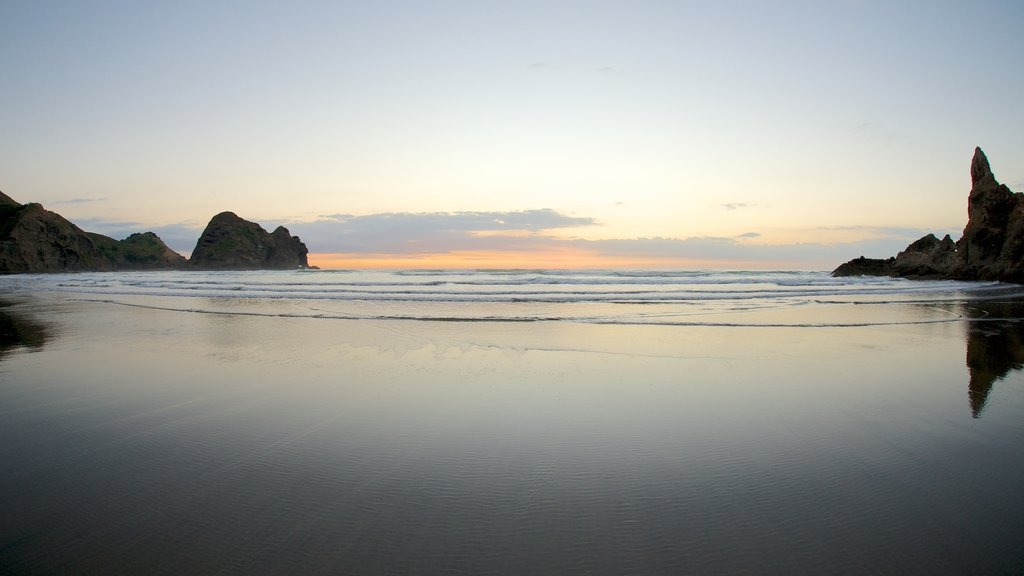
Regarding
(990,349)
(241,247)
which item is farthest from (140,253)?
(990,349)

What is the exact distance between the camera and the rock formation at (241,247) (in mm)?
102812

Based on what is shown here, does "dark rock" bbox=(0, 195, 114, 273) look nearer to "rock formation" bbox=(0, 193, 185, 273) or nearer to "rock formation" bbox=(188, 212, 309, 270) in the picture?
"rock formation" bbox=(0, 193, 185, 273)

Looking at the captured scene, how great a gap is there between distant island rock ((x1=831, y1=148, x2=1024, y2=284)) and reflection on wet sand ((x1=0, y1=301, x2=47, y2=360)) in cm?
4963

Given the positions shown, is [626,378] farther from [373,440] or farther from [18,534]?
[18,534]

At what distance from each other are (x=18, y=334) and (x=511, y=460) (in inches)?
483

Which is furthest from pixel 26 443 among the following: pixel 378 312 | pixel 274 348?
pixel 378 312

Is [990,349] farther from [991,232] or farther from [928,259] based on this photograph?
[928,259]

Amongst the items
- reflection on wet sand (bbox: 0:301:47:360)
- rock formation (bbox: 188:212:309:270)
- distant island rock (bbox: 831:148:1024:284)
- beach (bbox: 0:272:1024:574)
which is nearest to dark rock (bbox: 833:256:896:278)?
distant island rock (bbox: 831:148:1024:284)

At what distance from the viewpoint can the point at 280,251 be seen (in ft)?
369

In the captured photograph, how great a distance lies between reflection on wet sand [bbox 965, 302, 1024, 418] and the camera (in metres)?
6.11

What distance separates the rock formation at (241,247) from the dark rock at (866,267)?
96.5 m

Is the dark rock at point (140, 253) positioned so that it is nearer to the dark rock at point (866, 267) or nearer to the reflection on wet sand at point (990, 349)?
the dark rock at point (866, 267)

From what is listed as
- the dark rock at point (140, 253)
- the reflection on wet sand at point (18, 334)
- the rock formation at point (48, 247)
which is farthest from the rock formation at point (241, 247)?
the reflection on wet sand at point (18, 334)

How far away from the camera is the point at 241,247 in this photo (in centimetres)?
10462
